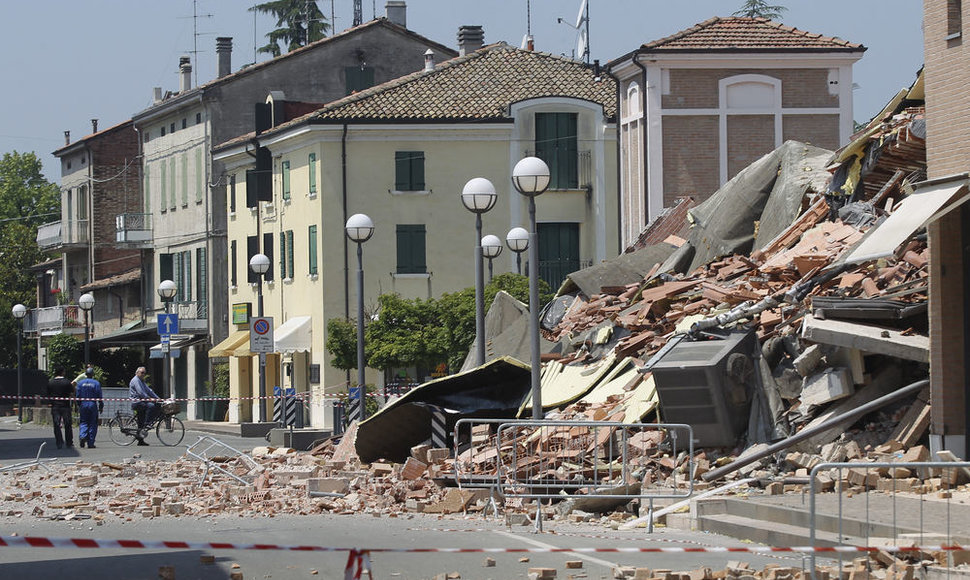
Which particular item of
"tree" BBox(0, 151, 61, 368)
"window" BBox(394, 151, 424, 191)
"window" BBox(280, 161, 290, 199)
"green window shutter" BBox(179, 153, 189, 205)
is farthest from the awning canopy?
"tree" BBox(0, 151, 61, 368)

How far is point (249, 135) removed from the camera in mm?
57656

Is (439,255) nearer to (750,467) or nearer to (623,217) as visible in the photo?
(623,217)

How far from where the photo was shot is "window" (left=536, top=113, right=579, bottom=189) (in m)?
50.4

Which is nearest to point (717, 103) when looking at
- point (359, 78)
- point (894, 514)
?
point (359, 78)

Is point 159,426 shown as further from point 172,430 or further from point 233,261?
point 233,261

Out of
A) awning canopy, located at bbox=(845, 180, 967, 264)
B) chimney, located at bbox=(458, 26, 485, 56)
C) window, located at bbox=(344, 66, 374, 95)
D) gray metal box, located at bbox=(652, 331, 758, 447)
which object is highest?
chimney, located at bbox=(458, 26, 485, 56)

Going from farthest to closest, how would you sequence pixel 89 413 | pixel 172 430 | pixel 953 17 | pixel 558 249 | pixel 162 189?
pixel 162 189 → pixel 558 249 → pixel 172 430 → pixel 89 413 → pixel 953 17

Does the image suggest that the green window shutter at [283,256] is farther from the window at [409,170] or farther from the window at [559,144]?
the window at [559,144]

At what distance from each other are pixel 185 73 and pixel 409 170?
25.1 m

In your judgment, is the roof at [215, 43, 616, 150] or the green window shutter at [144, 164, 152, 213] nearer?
the roof at [215, 43, 616, 150]

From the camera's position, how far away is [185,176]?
2554 inches

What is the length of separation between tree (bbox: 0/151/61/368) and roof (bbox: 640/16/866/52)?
55.6 m

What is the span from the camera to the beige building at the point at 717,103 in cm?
3969

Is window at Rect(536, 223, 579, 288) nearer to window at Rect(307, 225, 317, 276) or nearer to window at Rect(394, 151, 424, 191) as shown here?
window at Rect(394, 151, 424, 191)
